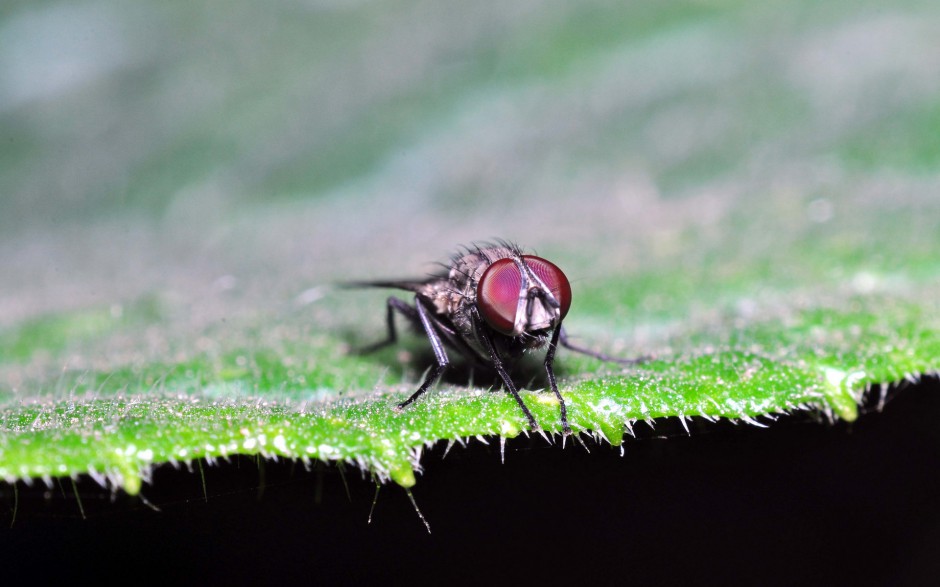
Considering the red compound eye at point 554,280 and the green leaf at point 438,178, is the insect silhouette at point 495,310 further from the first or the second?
the green leaf at point 438,178

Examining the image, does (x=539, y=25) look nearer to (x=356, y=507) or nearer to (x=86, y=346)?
(x=86, y=346)

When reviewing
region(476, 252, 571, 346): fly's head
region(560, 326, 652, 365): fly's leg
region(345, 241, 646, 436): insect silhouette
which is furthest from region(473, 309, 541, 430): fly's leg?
region(560, 326, 652, 365): fly's leg

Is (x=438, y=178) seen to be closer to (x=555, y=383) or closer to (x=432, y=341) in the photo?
(x=432, y=341)

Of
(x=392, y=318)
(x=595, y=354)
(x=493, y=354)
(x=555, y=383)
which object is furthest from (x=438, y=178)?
(x=555, y=383)

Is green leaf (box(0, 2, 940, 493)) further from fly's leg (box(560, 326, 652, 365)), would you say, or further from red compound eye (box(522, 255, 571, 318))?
red compound eye (box(522, 255, 571, 318))

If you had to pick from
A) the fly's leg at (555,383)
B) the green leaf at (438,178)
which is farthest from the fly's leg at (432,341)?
the fly's leg at (555,383)

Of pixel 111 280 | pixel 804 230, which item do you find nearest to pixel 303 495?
pixel 111 280

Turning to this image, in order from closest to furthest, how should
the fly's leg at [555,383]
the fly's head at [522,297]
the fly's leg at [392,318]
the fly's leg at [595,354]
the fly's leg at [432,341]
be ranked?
the fly's leg at [555,383], the fly's head at [522,297], the fly's leg at [432,341], the fly's leg at [595,354], the fly's leg at [392,318]
